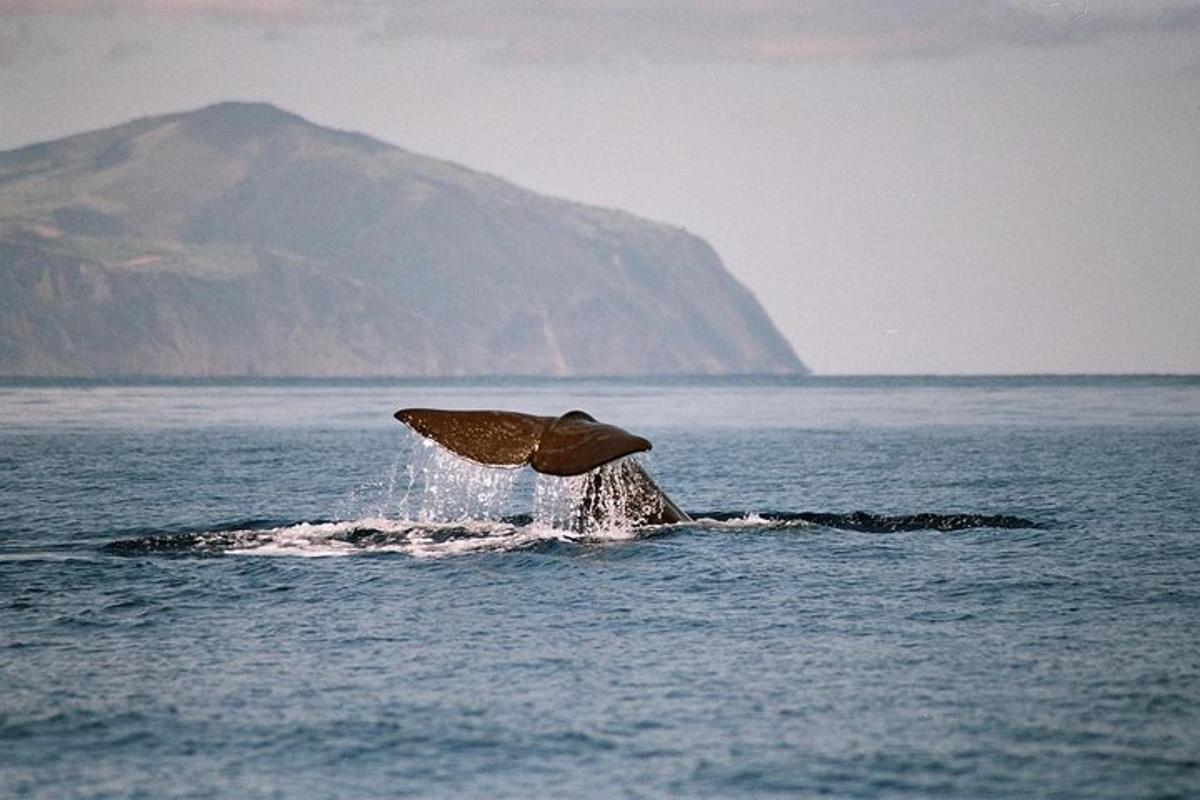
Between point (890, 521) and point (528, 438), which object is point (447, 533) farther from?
point (890, 521)

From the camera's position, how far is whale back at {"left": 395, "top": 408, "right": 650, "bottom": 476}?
2144cm

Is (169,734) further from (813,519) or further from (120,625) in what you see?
(813,519)

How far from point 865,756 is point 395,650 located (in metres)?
5.87

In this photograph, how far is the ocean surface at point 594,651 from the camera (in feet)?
43.3

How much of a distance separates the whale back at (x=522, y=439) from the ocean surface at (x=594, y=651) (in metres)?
0.41

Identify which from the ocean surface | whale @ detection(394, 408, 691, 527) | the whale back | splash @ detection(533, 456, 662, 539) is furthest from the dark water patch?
the whale back

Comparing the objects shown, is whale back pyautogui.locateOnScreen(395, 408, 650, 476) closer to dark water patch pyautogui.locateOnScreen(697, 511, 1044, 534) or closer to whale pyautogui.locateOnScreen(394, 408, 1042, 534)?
whale pyautogui.locateOnScreen(394, 408, 1042, 534)

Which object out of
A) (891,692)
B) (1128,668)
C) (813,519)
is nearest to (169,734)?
(891,692)

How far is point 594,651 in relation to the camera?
17.4 meters

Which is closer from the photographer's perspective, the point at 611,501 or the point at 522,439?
the point at 522,439

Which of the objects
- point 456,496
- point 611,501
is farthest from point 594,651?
point 456,496

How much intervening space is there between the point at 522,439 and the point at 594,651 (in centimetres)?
503

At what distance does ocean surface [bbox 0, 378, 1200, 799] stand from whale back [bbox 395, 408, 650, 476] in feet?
1.33

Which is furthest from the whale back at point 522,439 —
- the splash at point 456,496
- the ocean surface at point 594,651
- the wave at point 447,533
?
the wave at point 447,533
